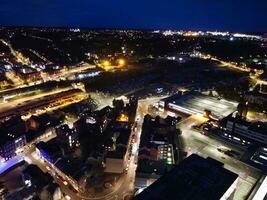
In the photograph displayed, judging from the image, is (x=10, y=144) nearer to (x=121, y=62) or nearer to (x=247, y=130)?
(x=247, y=130)

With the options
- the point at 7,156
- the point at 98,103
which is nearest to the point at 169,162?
the point at 7,156

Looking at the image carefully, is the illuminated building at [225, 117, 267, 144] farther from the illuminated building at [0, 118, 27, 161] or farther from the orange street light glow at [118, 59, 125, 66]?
the orange street light glow at [118, 59, 125, 66]

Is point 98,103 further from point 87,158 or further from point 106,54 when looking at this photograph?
point 106,54

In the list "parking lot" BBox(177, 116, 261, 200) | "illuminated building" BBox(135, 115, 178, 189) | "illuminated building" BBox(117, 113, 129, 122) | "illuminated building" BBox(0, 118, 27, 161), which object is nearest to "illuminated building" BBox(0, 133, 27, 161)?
"illuminated building" BBox(0, 118, 27, 161)

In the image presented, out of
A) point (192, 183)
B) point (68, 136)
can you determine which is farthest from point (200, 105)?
point (192, 183)

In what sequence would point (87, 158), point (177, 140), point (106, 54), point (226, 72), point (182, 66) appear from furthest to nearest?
point (106, 54) → point (182, 66) → point (226, 72) → point (177, 140) → point (87, 158)

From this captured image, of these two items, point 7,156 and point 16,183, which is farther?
point 7,156
